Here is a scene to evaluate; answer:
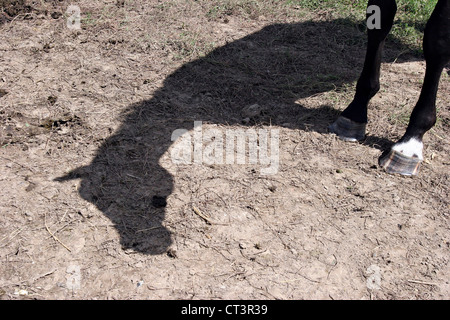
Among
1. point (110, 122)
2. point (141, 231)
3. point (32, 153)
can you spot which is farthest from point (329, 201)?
point (32, 153)

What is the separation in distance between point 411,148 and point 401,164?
0.12 metres

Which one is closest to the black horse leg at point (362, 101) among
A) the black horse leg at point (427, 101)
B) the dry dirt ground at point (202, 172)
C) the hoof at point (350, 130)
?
the hoof at point (350, 130)

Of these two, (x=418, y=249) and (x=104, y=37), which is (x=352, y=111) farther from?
(x=104, y=37)

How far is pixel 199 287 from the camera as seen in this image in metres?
2.44

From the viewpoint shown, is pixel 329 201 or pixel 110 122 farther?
pixel 110 122

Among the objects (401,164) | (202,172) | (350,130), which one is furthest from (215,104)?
(401,164)

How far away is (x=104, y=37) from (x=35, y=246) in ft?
8.30

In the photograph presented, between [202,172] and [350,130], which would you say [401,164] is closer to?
[350,130]

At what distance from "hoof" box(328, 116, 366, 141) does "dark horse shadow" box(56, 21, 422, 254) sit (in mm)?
103

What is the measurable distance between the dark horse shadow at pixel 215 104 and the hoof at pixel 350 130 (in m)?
0.10

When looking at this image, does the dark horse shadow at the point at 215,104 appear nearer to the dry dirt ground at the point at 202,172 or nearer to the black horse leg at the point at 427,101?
the dry dirt ground at the point at 202,172

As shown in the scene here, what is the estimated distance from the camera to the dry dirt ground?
2533 millimetres

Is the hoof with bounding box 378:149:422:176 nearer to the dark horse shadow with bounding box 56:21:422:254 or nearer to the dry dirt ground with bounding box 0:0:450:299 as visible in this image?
the dry dirt ground with bounding box 0:0:450:299

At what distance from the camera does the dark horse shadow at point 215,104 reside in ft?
9.64
